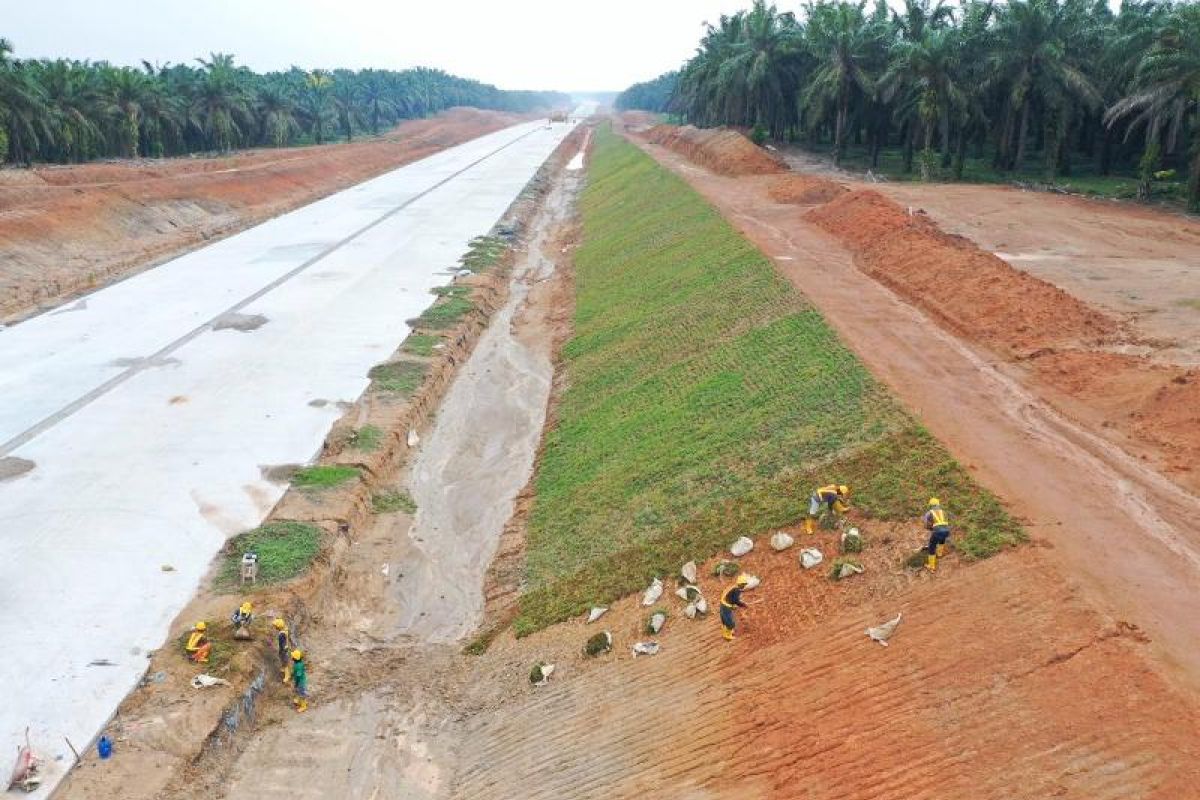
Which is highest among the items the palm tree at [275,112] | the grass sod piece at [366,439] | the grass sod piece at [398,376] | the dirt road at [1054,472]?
the palm tree at [275,112]

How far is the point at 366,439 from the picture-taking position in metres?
26.3

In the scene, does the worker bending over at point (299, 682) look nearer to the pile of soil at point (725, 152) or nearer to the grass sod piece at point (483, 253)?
the grass sod piece at point (483, 253)

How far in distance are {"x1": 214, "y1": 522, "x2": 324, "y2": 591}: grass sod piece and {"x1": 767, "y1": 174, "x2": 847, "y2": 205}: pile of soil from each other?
1341 inches

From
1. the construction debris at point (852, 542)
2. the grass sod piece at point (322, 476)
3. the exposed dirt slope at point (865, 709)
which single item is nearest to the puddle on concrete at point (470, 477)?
the grass sod piece at point (322, 476)

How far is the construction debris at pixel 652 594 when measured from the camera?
17000 millimetres

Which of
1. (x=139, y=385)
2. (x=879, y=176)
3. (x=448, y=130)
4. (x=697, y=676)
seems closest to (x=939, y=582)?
(x=697, y=676)

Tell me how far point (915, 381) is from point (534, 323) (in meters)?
22.2

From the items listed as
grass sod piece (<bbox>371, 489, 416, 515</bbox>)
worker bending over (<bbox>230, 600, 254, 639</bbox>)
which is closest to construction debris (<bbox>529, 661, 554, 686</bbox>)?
worker bending over (<bbox>230, 600, 254, 639</bbox>)

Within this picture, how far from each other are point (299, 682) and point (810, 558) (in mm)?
10055

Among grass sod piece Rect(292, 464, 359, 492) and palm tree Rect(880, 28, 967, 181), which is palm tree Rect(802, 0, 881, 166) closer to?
palm tree Rect(880, 28, 967, 181)

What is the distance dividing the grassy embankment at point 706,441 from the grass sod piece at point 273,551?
535 cm

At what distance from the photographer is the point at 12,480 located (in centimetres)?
2323

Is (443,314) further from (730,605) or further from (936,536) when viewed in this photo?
(936,536)

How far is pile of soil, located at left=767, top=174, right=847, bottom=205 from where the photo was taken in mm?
46562
